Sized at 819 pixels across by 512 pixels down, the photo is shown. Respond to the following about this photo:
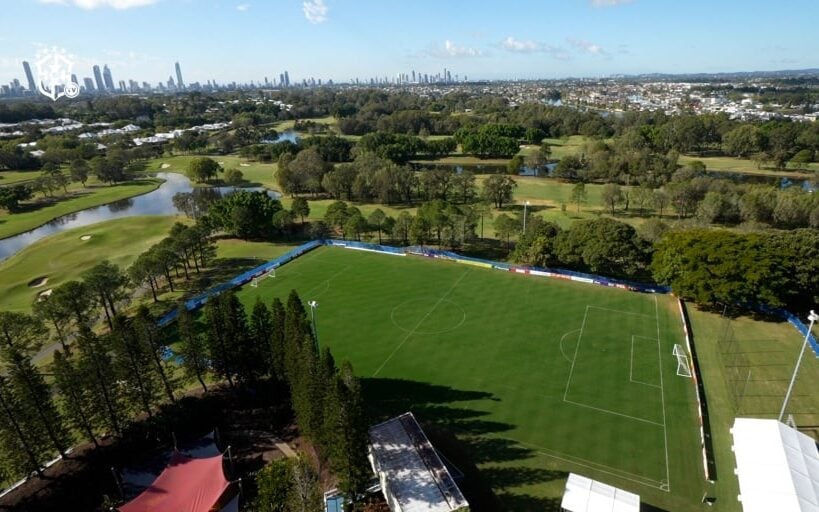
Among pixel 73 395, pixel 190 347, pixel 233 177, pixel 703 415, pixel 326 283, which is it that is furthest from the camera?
pixel 233 177

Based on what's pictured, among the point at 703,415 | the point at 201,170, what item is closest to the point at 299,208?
the point at 201,170

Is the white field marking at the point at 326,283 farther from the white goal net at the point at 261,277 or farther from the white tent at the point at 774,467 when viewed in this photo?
the white tent at the point at 774,467

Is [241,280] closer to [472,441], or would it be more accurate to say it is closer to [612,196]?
[472,441]

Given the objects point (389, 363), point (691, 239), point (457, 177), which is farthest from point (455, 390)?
point (457, 177)

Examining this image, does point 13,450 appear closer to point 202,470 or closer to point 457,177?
point 202,470

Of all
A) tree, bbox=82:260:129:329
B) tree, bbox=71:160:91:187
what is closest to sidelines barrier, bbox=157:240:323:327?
tree, bbox=82:260:129:329

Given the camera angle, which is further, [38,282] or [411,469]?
[38,282]
